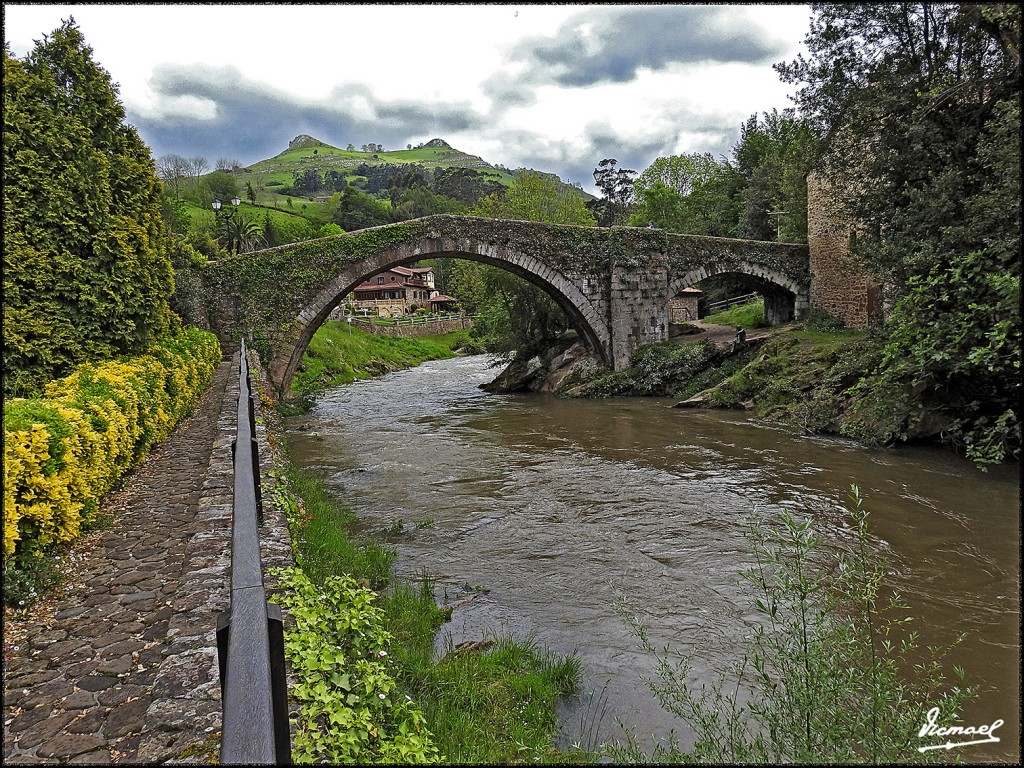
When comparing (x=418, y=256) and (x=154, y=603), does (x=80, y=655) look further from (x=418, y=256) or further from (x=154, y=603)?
(x=418, y=256)

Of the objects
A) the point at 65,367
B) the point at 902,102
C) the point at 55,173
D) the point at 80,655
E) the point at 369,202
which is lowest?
the point at 80,655

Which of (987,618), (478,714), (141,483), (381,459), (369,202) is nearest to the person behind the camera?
(478,714)

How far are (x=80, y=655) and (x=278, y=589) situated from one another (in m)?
1.01

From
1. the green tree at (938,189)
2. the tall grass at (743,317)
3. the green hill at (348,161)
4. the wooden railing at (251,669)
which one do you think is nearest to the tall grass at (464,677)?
the wooden railing at (251,669)

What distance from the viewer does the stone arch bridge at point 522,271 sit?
54.6ft

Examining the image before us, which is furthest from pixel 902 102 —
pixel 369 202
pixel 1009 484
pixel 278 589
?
pixel 369 202

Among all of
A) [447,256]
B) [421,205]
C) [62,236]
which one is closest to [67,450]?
[62,236]

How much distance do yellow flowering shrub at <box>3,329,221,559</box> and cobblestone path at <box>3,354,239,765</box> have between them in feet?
1.19

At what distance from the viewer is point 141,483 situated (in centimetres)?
569

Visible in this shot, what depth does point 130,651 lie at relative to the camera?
3045 mm

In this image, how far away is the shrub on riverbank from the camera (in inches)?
139

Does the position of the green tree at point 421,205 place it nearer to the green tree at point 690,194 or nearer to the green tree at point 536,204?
the green tree at point 690,194

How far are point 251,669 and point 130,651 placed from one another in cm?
236

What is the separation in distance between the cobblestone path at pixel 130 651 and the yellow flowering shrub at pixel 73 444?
364mm
